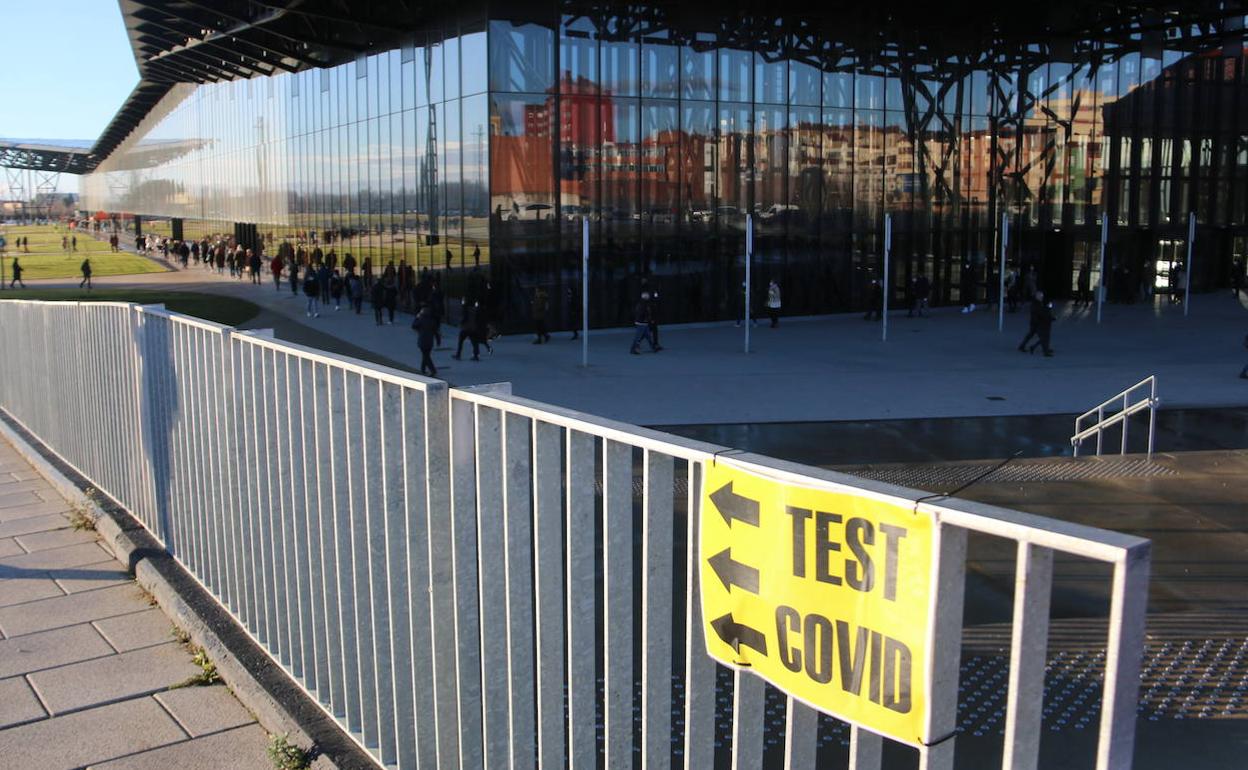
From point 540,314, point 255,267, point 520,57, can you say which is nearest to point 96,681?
point 540,314

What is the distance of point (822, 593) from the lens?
Answer: 7.64 ft

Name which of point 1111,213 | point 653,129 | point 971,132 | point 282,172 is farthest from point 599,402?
point 282,172

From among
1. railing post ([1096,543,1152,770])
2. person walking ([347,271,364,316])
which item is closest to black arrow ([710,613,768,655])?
railing post ([1096,543,1152,770])

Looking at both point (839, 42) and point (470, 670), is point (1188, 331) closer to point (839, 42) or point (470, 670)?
point (839, 42)

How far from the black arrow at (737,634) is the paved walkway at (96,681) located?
254 cm

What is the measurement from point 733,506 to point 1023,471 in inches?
466

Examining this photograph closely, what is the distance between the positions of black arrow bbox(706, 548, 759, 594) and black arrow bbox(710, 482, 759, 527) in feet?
0.29

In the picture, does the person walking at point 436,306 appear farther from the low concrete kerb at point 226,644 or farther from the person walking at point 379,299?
the low concrete kerb at point 226,644

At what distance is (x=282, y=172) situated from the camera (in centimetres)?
4856

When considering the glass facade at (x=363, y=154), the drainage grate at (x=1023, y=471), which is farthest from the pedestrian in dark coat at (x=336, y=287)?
the drainage grate at (x=1023, y=471)

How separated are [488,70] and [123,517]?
2298cm

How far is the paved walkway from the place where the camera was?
4.52m

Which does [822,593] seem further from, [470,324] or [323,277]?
[323,277]

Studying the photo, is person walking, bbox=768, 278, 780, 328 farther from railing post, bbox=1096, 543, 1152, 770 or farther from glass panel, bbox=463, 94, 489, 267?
railing post, bbox=1096, 543, 1152, 770
